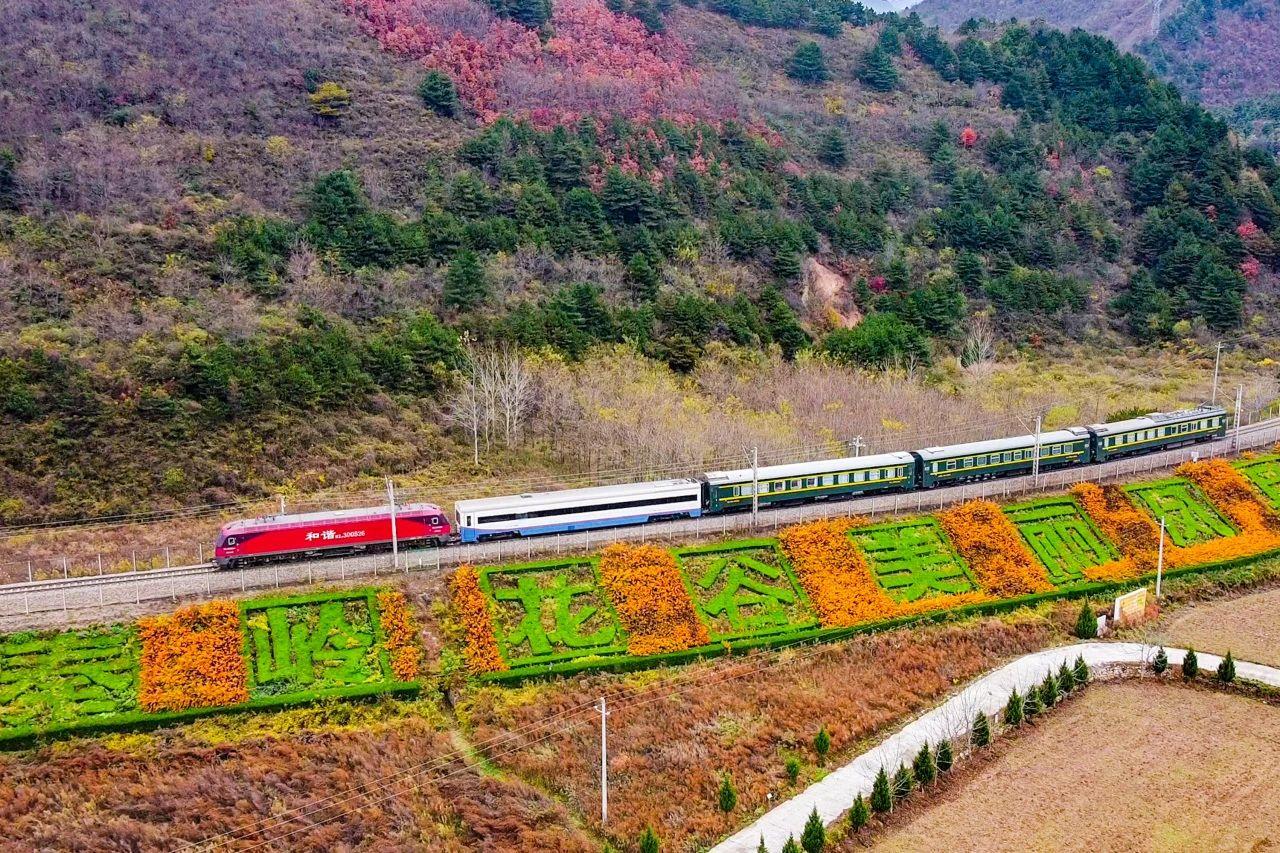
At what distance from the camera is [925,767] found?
1196 inches

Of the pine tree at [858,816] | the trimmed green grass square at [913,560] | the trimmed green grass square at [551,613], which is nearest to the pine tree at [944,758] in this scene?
the pine tree at [858,816]

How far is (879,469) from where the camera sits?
50594mm

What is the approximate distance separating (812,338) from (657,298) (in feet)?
40.2

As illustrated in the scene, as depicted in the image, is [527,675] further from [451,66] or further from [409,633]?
[451,66]

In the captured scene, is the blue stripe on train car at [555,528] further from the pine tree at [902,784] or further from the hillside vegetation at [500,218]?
the pine tree at [902,784]

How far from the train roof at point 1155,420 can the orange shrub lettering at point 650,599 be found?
97.3 feet

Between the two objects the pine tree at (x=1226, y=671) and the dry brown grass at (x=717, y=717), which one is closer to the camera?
the dry brown grass at (x=717, y=717)

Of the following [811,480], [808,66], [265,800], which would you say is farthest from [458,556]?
[808,66]

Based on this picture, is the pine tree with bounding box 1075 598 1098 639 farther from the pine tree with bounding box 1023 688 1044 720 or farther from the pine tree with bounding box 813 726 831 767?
the pine tree with bounding box 813 726 831 767

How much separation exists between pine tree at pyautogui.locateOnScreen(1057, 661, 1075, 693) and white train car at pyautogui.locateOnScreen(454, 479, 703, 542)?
1765 cm

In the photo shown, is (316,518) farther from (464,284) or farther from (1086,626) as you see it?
(1086,626)

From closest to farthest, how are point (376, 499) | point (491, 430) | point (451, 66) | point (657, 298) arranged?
point (376, 499) < point (491, 430) < point (657, 298) < point (451, 66)

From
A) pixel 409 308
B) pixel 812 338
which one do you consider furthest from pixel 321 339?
pixel 812 338

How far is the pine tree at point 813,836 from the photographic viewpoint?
26.7 metres
